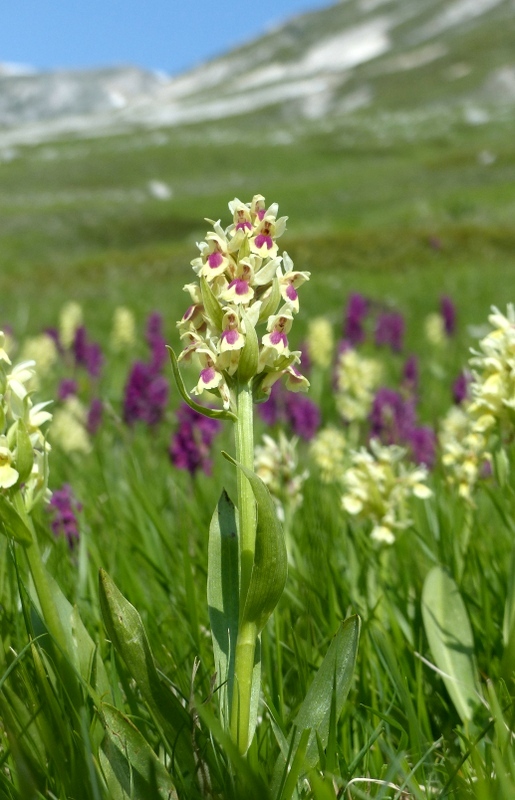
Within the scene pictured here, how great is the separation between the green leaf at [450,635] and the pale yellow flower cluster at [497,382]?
33cm

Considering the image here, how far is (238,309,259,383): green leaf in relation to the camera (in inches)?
46.9

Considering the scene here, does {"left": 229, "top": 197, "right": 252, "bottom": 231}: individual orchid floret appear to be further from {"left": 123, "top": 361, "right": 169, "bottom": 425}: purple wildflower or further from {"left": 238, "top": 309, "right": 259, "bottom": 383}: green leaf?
{"left": 123, "top": 361, "right": 169, "bottom": 425}: purple wildflower

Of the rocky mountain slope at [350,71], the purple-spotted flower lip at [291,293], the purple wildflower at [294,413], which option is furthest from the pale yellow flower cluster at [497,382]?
the rocky mountain slope at [350,71]

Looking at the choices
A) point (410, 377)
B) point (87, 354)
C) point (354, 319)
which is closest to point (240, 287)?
point (410, 377)

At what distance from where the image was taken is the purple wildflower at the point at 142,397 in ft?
14.3

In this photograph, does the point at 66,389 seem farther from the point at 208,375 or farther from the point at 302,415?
the point at 208,375

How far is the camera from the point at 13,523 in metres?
1.26

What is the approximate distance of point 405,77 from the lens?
114 meters

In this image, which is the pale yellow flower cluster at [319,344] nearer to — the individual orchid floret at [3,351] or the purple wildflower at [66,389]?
the purple wildflower at [66,389]

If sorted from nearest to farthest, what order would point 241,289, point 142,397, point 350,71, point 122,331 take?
point 241,289
point 142,397
point 122,331
point 350,71

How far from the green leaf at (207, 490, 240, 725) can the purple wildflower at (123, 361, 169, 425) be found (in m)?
3.09

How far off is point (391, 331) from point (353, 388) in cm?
214

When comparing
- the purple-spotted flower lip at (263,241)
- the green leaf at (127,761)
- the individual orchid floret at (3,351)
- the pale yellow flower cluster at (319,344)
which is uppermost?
the pale yellow flower cluster at (319,344)

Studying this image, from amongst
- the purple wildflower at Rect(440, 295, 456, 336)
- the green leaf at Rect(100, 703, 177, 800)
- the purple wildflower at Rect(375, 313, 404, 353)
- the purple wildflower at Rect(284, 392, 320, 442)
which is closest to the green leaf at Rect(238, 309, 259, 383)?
the green leaf at Rect(100, 703, 177, 800)
